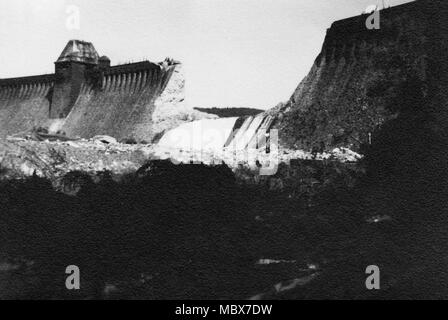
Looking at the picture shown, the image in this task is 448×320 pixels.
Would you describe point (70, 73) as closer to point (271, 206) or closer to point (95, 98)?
point (95, 98)

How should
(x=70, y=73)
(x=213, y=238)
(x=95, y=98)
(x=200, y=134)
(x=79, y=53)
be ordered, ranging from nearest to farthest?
(x=213, y=238) < (x=200, y=134) < (x=95, y=98) < (x=70, y=73) < (x=79, y=53)

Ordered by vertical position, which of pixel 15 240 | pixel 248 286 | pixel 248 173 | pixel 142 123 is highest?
pixel 142 123

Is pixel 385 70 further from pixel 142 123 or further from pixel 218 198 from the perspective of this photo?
pixel 142 123

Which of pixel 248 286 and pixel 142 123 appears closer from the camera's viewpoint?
pixel 248 286

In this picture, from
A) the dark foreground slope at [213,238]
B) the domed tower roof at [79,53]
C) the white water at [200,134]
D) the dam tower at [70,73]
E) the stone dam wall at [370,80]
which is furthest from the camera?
the domed tower roof at [79,53]

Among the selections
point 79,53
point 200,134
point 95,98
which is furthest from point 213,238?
point 79,53

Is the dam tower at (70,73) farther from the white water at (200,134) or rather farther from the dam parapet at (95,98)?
the white water at (200,134)

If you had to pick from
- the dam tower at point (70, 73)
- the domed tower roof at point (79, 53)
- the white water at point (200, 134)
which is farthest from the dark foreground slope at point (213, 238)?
the domed tower roof at point (79, 53)
